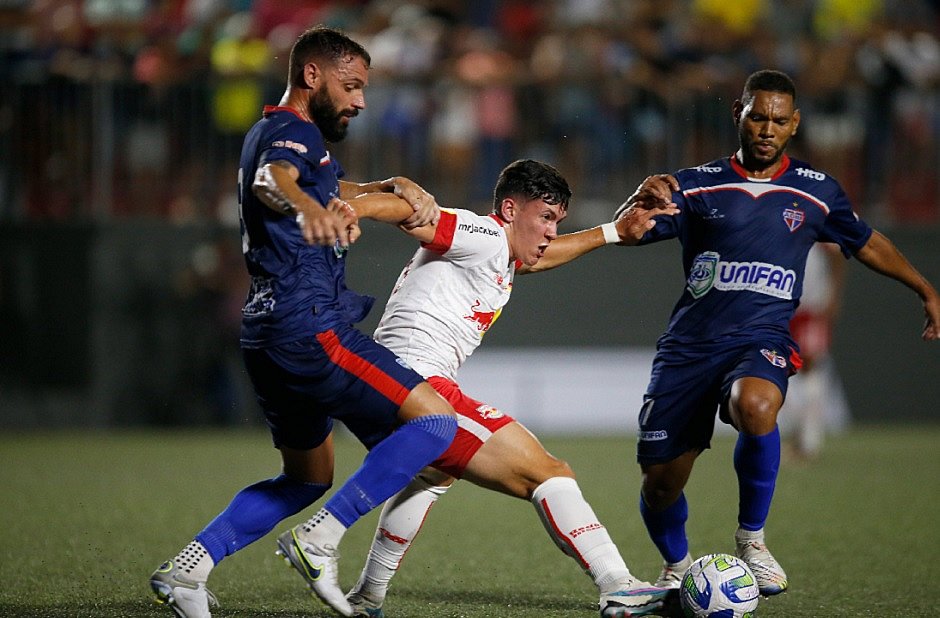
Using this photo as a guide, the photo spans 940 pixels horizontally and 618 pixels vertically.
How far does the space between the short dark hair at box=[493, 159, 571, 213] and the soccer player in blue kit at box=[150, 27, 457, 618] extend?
567 mm

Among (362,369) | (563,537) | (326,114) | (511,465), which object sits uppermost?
(326,114)

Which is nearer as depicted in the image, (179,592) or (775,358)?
(179,592)

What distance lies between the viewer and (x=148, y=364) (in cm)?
1460

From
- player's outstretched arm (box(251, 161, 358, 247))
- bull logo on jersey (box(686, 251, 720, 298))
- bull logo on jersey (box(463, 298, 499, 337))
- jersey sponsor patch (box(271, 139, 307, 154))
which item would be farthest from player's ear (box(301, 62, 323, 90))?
bull logo on jersey (box(686, 251, 720, 298))

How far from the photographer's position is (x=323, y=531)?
4.86 metres

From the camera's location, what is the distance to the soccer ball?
204 inches

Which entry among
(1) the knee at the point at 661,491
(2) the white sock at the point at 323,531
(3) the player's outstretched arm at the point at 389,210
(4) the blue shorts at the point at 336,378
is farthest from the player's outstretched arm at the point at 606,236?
(2) the white sock at the point at 323,531

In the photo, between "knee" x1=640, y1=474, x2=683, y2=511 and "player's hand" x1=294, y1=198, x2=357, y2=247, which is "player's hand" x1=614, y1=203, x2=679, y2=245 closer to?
"knee" x1=640, y1=474, x2=683, y2=511

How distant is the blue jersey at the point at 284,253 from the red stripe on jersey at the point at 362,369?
0.19ft

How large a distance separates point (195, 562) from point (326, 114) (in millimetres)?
1788

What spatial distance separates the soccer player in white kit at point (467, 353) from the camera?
17.4 ft

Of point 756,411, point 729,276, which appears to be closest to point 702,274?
point 729,276

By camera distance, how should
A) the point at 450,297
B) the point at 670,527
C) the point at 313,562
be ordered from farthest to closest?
the point at 670,527, the point at 450,297, the point at 313,562

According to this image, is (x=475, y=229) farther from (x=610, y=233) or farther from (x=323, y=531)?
(x=323, y=531)
